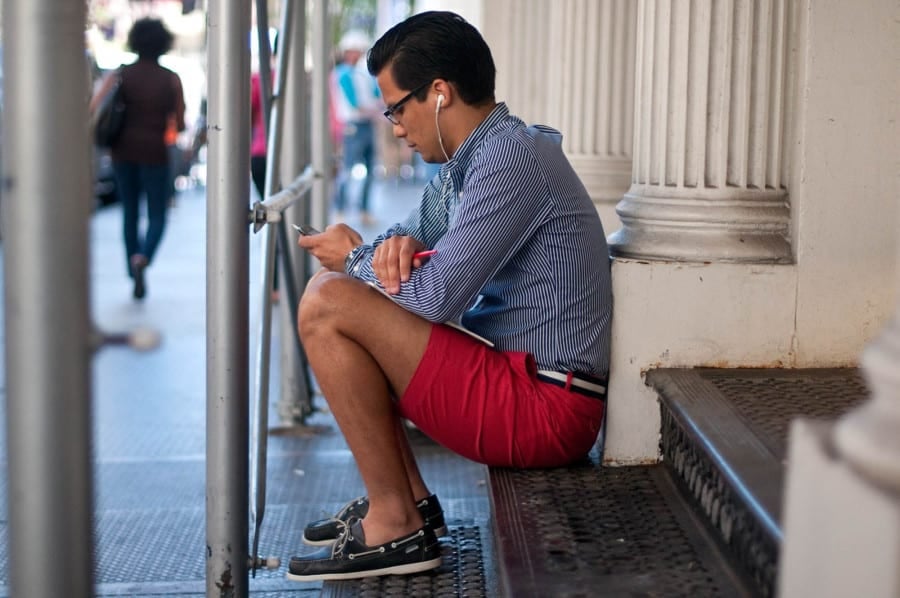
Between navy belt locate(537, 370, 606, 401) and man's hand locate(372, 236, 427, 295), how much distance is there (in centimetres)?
43

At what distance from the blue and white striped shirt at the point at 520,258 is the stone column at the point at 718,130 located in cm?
31

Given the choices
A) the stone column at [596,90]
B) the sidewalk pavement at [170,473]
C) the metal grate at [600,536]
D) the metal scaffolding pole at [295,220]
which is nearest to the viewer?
the metal grate at [600,536]

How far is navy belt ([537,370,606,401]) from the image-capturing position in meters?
3.19

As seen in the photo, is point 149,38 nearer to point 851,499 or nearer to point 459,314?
point 459,314

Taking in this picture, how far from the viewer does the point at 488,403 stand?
10.3 ft

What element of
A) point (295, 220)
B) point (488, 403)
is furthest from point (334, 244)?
point (295, 220)

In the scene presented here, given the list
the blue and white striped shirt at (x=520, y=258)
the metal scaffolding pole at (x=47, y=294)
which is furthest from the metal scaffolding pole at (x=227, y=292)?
the metal scaffolding pole at (x=47, y=294)

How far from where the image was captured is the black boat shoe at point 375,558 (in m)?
3.19

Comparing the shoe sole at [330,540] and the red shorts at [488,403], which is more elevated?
the red shorts at [488,403]

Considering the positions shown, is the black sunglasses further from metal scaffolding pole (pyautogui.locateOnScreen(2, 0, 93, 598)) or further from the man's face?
metal scaffolding pole (pyautogui.locateOnScreen(2, 0, 93, 598))

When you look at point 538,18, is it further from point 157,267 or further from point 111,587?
point 157,267

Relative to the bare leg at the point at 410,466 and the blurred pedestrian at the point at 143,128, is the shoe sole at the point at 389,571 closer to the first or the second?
the bare leg at the point at 410,466

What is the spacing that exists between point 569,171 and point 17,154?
6.19ft

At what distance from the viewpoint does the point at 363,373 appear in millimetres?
3127
